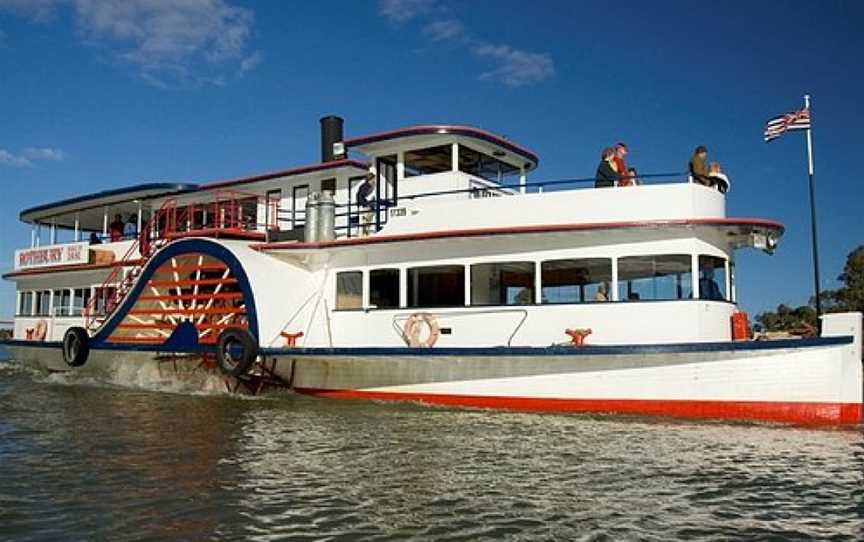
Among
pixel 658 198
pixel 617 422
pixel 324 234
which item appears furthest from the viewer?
pixel 324 234

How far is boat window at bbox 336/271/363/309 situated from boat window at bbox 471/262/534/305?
2.41 metres

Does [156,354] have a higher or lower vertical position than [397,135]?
lower

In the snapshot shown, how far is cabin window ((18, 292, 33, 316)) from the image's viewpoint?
21656 millimetres

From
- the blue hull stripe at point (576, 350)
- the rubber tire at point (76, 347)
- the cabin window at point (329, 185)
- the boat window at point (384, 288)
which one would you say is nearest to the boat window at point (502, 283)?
the blue hull stripe at point (576, 350)

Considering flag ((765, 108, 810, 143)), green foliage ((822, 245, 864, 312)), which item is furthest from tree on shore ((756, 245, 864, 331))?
flag ((765, 108, 810, 143))

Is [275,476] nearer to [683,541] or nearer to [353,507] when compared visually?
[353,507]

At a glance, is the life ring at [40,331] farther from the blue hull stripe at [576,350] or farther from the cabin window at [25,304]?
the blue hull stripe at [576,350]

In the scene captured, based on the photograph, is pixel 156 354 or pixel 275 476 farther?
pixel 156 354

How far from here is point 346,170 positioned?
1606 cm

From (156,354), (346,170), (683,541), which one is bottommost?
(683,541)

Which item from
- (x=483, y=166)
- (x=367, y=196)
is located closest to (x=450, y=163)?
(x=483, y=166)

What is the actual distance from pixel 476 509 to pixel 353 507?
1034 mm

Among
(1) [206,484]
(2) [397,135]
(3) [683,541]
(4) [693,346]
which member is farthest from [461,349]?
(3) [683,541]

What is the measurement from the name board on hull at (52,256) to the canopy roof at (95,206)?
111 cm
